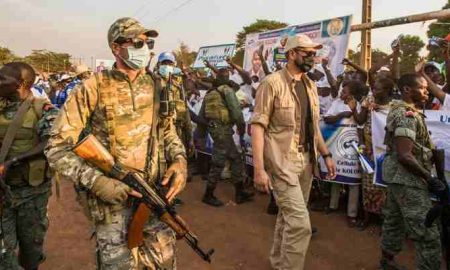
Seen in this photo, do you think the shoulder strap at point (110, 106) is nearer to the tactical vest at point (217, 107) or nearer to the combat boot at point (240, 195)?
the tactical vest at point (217, 107)

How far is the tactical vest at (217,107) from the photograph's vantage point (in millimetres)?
6145

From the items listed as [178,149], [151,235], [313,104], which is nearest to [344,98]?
[313,104]

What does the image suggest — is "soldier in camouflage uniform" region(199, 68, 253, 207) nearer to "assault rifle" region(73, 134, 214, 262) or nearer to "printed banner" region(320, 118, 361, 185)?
"printed banner" region(320, 118, 361, 185)

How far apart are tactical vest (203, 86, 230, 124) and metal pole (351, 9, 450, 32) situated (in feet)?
8.64

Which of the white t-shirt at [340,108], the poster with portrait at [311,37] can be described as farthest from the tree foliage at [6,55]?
the white t-shirt at [340,108]

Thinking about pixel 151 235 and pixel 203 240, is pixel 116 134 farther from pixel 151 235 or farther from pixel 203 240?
pixel 203 240

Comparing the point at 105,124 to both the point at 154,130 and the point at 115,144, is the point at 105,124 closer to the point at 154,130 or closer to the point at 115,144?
the point at 115,144

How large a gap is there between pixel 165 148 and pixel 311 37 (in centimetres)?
526

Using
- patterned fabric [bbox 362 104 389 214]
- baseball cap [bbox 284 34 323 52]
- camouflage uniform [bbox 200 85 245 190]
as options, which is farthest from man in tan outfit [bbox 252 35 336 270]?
camouflage uniform [bbox 200 85 245 190]

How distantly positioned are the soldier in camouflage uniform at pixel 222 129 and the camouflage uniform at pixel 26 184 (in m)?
2.98

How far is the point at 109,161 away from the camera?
2322 mm

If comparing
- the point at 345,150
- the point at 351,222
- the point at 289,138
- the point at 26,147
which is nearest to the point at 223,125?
the point at 345,150

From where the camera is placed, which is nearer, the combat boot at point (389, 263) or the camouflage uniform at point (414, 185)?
the camouflage uniform at point (414, 185)

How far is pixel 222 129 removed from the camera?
A: 6.21 metres
